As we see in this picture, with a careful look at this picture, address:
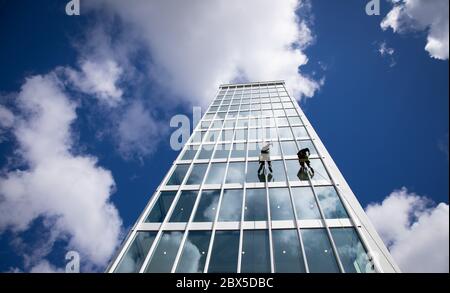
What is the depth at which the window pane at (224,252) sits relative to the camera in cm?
902

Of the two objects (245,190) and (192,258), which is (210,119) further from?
(192,258)

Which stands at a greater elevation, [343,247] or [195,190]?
[195,190]

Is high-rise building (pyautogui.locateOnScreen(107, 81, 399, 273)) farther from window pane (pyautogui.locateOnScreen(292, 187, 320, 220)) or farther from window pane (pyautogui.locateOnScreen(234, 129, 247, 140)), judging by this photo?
window pane (pyautogui.locateOnScreen(234, 129, 247, 140))

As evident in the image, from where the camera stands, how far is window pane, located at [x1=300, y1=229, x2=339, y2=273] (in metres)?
8.66

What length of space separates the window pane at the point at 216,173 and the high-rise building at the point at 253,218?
0.06 meters

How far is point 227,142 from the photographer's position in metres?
18.9

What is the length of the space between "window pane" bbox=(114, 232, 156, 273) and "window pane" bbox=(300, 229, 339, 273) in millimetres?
6194

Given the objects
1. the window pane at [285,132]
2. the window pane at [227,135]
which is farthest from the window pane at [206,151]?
the window pane at [285,132]

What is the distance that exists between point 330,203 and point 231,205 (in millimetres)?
4565

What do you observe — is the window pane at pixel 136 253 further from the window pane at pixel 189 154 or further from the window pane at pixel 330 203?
the window pane at pixel 330 203

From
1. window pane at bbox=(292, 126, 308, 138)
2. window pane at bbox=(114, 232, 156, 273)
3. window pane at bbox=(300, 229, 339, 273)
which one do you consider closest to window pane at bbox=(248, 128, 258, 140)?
window pane at bbox=(292, 126, 308, 138)

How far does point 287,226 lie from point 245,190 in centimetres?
318

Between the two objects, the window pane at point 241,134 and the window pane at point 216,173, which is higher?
the window pane at point 241,134
